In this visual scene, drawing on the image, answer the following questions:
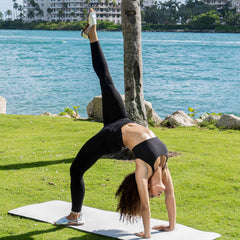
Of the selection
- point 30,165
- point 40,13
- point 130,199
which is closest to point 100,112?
point 30,165

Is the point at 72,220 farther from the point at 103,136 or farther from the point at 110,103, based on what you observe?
the point at 110,103

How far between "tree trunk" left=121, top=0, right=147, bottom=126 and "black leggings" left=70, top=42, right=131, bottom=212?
3.41m

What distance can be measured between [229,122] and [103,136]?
8442 millimetres

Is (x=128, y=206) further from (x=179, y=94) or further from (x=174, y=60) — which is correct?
(x=174, y=60)

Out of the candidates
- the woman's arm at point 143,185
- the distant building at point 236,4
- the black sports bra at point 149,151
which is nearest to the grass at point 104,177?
the woman's arm at point 143,185

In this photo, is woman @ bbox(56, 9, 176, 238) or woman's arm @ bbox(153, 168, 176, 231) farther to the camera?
woman's arm @ bbox(153, 168, 176, 231)

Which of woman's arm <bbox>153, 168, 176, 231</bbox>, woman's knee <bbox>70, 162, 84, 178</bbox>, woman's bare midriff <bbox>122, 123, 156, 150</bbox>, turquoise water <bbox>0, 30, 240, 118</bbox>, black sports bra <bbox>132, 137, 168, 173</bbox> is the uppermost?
woman's bare midriff <bbox>122, 123, 156, 150</bbox>

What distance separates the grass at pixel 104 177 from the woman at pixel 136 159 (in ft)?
2.03

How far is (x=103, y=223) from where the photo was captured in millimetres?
5629

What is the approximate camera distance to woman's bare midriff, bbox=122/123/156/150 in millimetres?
4707

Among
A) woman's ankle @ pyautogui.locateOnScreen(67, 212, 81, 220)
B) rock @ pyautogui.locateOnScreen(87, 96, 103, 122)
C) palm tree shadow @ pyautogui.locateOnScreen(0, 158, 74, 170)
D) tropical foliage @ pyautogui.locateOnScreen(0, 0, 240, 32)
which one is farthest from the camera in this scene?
tropical foliage @ pyautogui.locateOnScreen(0, 0, 240, 32)

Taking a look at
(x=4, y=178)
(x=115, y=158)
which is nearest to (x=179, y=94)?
(x=115, y=158)

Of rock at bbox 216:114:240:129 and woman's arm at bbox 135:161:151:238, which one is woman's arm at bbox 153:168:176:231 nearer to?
woman's arm at bbox 135:161:151:238

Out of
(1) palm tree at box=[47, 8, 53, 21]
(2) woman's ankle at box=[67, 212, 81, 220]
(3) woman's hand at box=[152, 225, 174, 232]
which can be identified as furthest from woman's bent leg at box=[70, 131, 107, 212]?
(1) palm tree at box=[47, 8, 53, 21]
